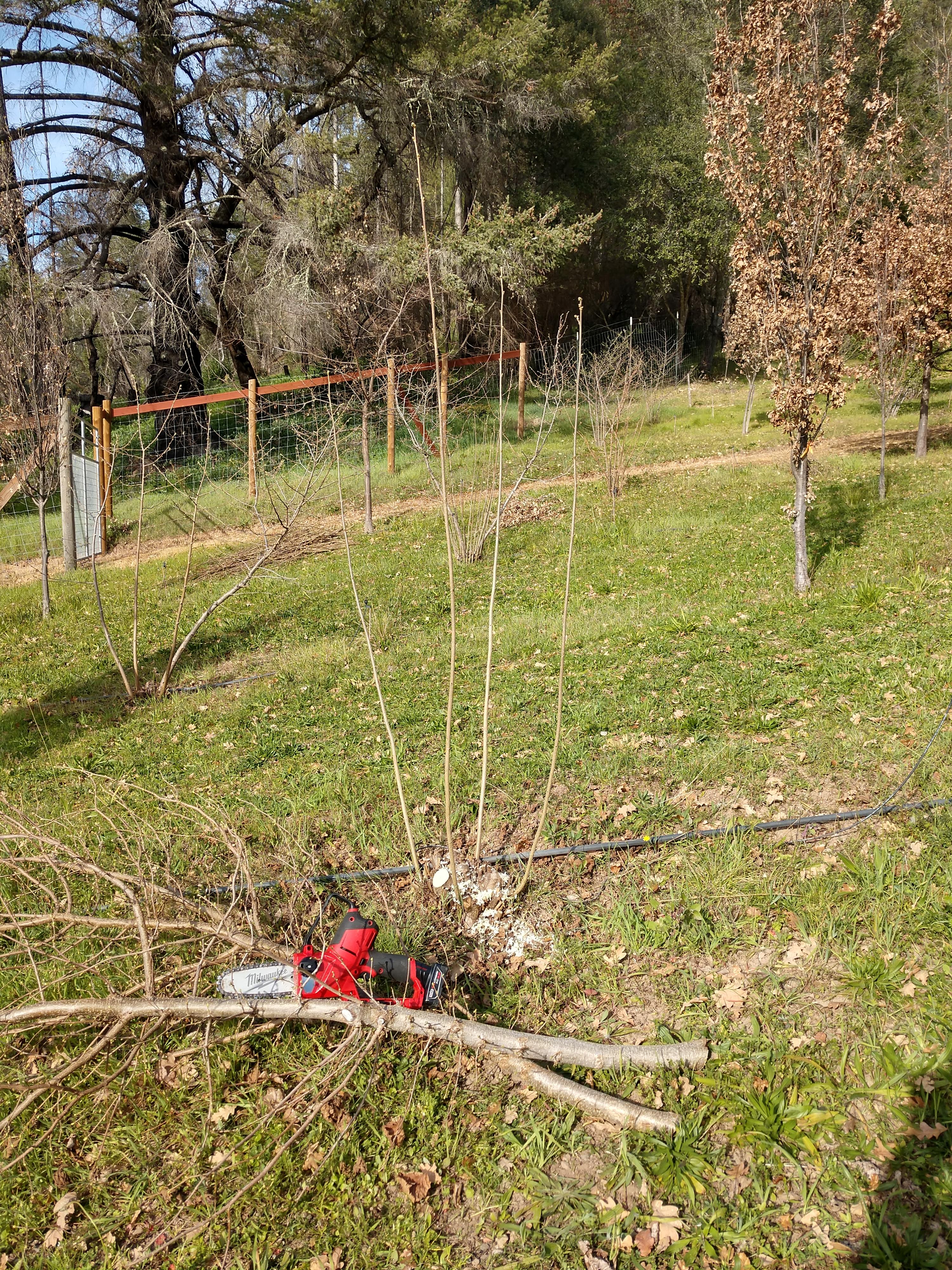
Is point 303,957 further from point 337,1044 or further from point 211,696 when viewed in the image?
point 211,696

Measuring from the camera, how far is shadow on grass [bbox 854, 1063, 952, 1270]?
87.5 inches

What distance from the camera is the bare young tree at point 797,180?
619cm

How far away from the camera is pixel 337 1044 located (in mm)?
3072

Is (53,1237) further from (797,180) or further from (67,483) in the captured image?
(67,483)

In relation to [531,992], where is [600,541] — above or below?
above

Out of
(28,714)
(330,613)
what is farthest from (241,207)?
(28,714)

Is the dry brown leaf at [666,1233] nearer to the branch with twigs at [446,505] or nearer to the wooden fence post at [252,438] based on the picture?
the branch with twigs at [446,505]

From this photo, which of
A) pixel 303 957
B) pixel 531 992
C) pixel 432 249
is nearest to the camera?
pixel 303 957

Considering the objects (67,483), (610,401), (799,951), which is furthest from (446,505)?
(610,401)

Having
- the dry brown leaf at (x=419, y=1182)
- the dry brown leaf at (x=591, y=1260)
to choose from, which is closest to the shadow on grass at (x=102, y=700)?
the dry brown leaf at (x=419, y=1182)

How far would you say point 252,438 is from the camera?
13.1 m

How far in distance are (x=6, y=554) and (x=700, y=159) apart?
19000mm

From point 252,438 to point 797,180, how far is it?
8.90 metres

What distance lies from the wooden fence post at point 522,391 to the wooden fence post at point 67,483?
7876 millimetres
